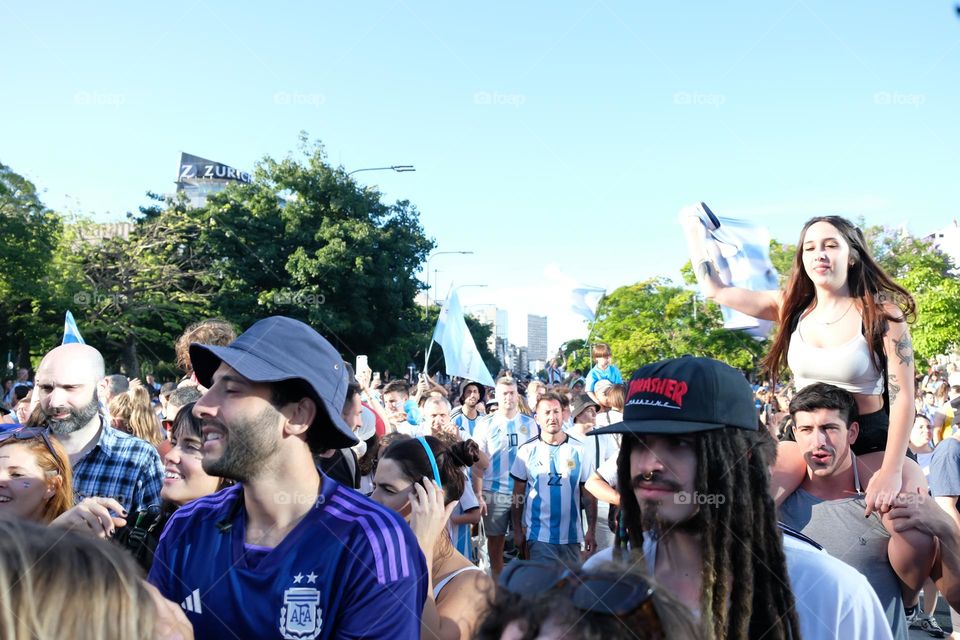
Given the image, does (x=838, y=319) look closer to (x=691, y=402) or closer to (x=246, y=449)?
(x=691, y=402)

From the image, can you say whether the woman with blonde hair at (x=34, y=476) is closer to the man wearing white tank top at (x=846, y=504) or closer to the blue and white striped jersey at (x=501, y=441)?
the man wearing white tank top at (x=846, y=504)

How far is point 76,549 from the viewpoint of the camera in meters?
1.34

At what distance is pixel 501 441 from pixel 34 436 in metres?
5.77

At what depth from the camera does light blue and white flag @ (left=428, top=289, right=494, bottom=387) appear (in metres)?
12.5

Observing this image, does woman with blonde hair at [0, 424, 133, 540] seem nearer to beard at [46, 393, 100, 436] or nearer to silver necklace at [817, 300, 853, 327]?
beard at [46, 393, 100, 436]

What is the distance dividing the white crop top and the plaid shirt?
10.9 feet

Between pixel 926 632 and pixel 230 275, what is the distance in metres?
29.3

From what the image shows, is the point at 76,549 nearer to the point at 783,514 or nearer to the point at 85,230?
the point at 783,514

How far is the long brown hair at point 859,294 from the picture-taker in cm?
306

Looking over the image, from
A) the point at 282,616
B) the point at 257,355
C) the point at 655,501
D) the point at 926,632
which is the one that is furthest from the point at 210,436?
the point at 926,632

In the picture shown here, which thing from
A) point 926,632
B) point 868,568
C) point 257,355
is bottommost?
point 926,632

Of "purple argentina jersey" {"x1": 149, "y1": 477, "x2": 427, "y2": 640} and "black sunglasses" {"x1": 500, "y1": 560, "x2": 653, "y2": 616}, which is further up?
"black sunglasses" {"x1": 500, "y1": 560, "x2": 653, "y2": 616}

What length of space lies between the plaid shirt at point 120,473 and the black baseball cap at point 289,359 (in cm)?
200

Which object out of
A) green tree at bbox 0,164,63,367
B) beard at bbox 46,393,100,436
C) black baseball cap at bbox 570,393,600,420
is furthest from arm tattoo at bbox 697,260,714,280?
green tree at bbox 0,164,63,367
